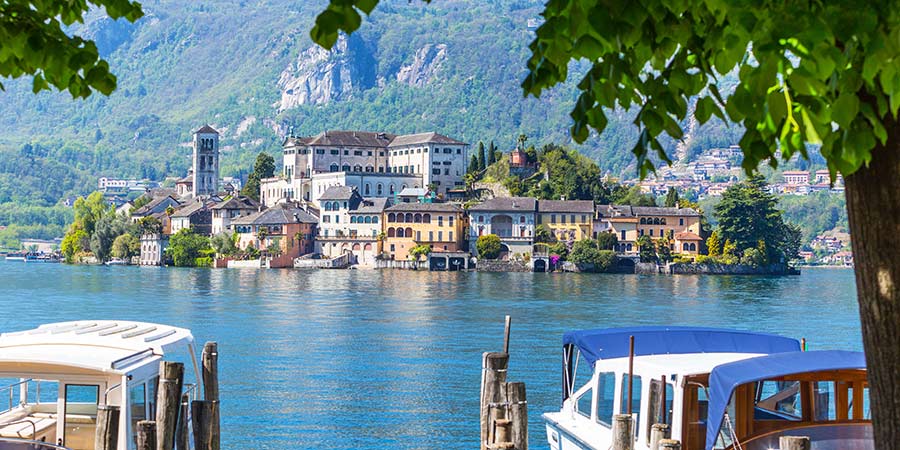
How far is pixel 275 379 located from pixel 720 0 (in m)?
29.0

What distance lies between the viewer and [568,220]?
12088 centimetres

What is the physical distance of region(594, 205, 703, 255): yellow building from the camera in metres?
121

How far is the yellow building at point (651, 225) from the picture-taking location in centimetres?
12088

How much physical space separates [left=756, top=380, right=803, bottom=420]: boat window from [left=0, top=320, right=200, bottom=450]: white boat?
5.63 meters

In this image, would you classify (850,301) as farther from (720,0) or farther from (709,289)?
(720,0)

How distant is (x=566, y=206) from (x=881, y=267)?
117831 millimetres

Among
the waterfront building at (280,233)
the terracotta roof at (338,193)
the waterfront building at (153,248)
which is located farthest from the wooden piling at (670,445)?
the waterfront building at (153,248)

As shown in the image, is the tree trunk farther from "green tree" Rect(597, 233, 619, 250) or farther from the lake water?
"green tree" Rect(597, 233, 619, 250)

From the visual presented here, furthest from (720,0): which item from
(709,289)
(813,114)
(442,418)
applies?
(709,289)

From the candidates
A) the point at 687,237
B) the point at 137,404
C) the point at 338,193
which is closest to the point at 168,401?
the point at 137,404

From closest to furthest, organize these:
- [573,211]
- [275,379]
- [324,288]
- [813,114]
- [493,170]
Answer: [813,114] → [275,379] → [324,288] → [573,211] → [493,170]

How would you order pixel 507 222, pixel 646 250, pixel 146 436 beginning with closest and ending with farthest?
1. pixel 146 436
2. pixel 646 250
3. pixel 507 222

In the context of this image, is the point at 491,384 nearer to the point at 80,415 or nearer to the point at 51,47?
the point at 80,415

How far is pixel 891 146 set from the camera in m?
4.48
